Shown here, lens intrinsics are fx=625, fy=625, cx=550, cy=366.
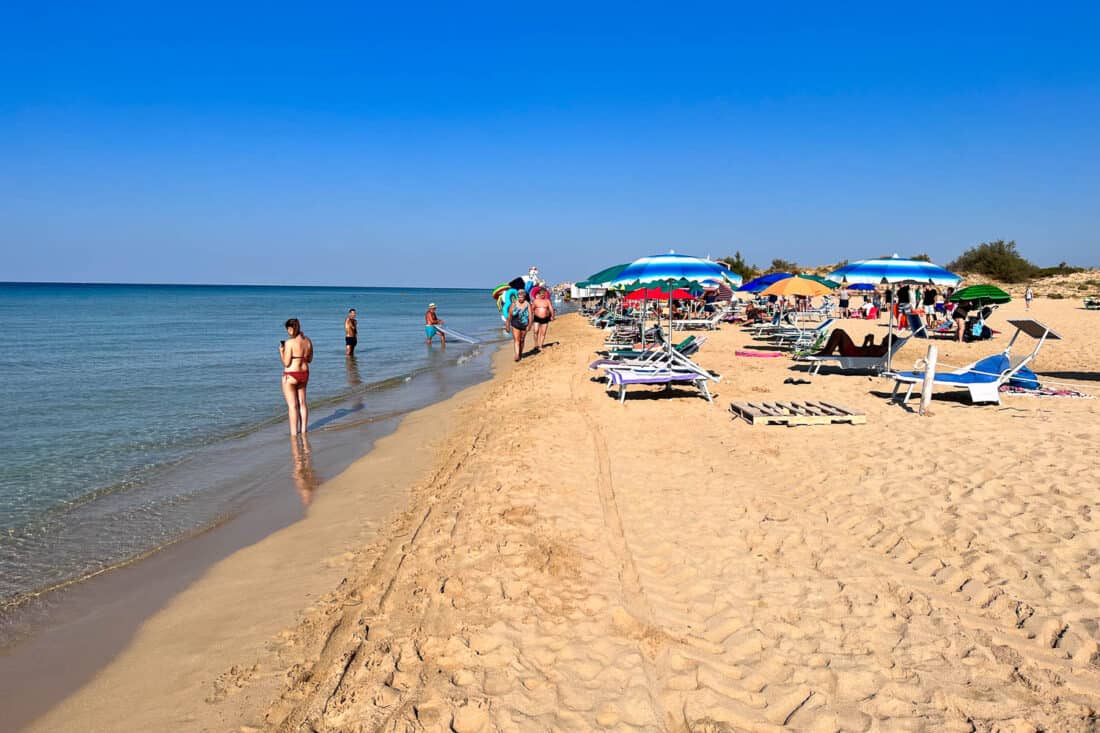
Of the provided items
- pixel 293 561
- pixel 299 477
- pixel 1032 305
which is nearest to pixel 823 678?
pixel 293 561

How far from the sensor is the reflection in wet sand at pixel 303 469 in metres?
6.79

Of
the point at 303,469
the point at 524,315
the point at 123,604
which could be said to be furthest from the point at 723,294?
the point at 123,604

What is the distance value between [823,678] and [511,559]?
2.05 metres

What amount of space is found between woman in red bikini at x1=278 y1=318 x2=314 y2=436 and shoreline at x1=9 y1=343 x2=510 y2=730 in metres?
2.22

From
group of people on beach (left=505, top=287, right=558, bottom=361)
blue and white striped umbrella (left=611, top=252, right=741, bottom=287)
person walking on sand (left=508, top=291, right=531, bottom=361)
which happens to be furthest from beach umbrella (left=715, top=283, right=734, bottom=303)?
blue and white striped umbrella (left=611, top=252, right=741, bottom=287)

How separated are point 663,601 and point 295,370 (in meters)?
6.75

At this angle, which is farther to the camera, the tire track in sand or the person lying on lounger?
the person lying on lounger

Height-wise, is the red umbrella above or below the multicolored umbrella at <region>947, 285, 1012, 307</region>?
above

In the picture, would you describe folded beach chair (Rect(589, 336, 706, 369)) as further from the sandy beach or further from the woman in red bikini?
the woman in red bikini

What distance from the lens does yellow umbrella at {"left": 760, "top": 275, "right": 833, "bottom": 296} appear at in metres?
13.7

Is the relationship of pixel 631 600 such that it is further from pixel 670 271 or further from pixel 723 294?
pixel 723 294

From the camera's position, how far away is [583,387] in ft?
37.0

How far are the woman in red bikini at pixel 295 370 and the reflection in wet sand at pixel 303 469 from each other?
9.4 inches

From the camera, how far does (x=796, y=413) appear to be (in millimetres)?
8195
